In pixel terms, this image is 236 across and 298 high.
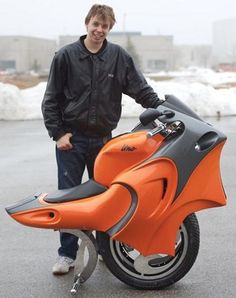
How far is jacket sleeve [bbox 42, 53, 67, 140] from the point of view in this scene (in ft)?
12.4

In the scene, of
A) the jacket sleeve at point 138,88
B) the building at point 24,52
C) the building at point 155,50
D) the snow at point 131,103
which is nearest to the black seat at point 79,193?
the jacket sleeve at point 138,88

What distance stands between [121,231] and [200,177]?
0.61m

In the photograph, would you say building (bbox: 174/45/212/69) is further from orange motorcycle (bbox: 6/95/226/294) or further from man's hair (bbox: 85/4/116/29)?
orange motorcycle (bbox: 6/95/226/294)

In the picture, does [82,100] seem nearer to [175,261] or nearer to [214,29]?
[175,261]

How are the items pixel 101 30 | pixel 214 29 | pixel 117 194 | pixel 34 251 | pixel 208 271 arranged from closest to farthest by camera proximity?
pixel 117 194 → pixel 101 30 → pixel 208 271 → pixel 34 251 → pixel 214 29

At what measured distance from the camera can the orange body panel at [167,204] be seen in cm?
340

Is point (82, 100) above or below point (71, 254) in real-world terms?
above

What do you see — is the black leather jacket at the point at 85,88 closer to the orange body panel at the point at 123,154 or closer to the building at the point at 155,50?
the orange body panel at the point at 123,154

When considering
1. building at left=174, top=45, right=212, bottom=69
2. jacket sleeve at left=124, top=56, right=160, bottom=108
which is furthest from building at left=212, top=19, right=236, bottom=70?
jacket sleeve at left=124, top=56, right=160, bottom=108

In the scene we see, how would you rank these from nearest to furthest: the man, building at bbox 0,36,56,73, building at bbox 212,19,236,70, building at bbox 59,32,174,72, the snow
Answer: the man
the snow
building at bbox 0,36,56,73
building at bbox 59,32,174,72
building at bbox 212,19,236,70

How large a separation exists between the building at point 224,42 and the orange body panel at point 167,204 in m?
109

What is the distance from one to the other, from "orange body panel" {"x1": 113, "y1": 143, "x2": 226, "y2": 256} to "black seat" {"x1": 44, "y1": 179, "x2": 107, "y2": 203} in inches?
9.7

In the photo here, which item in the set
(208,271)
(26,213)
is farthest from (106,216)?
(208,271)

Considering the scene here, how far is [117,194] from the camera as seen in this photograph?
344cm
